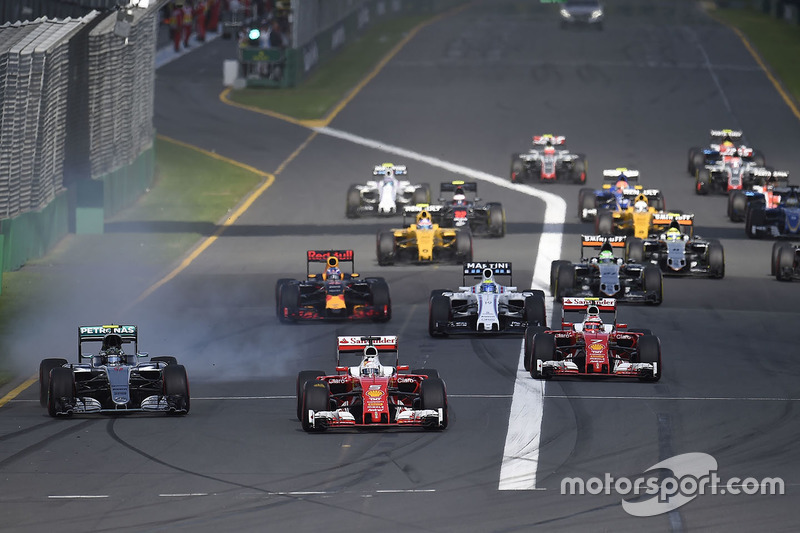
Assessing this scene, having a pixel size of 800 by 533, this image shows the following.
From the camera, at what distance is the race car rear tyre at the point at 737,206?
45.7 metres

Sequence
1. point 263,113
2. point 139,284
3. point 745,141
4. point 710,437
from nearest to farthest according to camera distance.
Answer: point 710,437 → point 139,284 → point 745,141 → point 263,113

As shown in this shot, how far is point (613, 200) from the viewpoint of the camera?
4491cm

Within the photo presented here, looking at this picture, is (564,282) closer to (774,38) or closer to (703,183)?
(703,183)

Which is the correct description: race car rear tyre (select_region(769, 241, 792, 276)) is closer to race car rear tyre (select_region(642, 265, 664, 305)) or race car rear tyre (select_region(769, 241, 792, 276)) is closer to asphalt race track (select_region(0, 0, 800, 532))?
asphalt race track (select_region(0, 0, 800, 532))

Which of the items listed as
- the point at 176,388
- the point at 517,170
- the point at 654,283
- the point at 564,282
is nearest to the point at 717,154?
the point at 517,170

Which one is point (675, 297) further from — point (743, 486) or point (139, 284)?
point (743, 486)

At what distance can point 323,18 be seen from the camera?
8000cm

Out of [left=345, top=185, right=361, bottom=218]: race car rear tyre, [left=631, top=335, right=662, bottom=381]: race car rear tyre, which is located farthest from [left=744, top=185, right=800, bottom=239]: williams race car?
[left=631, top=335, right=662, bottom=381]: race car rear tyre

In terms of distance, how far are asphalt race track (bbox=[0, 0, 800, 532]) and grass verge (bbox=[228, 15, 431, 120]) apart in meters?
6.66

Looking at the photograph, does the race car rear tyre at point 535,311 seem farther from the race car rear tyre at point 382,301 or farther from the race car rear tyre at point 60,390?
the race car rear tyre at point 60,390

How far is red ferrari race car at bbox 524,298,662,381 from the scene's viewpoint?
26.1m

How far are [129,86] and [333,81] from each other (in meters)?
26.4

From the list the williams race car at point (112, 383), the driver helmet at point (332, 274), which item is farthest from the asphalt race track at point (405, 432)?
the driver helmet at point (332, 274)

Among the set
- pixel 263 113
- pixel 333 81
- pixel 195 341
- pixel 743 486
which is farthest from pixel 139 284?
pixel 333 81
